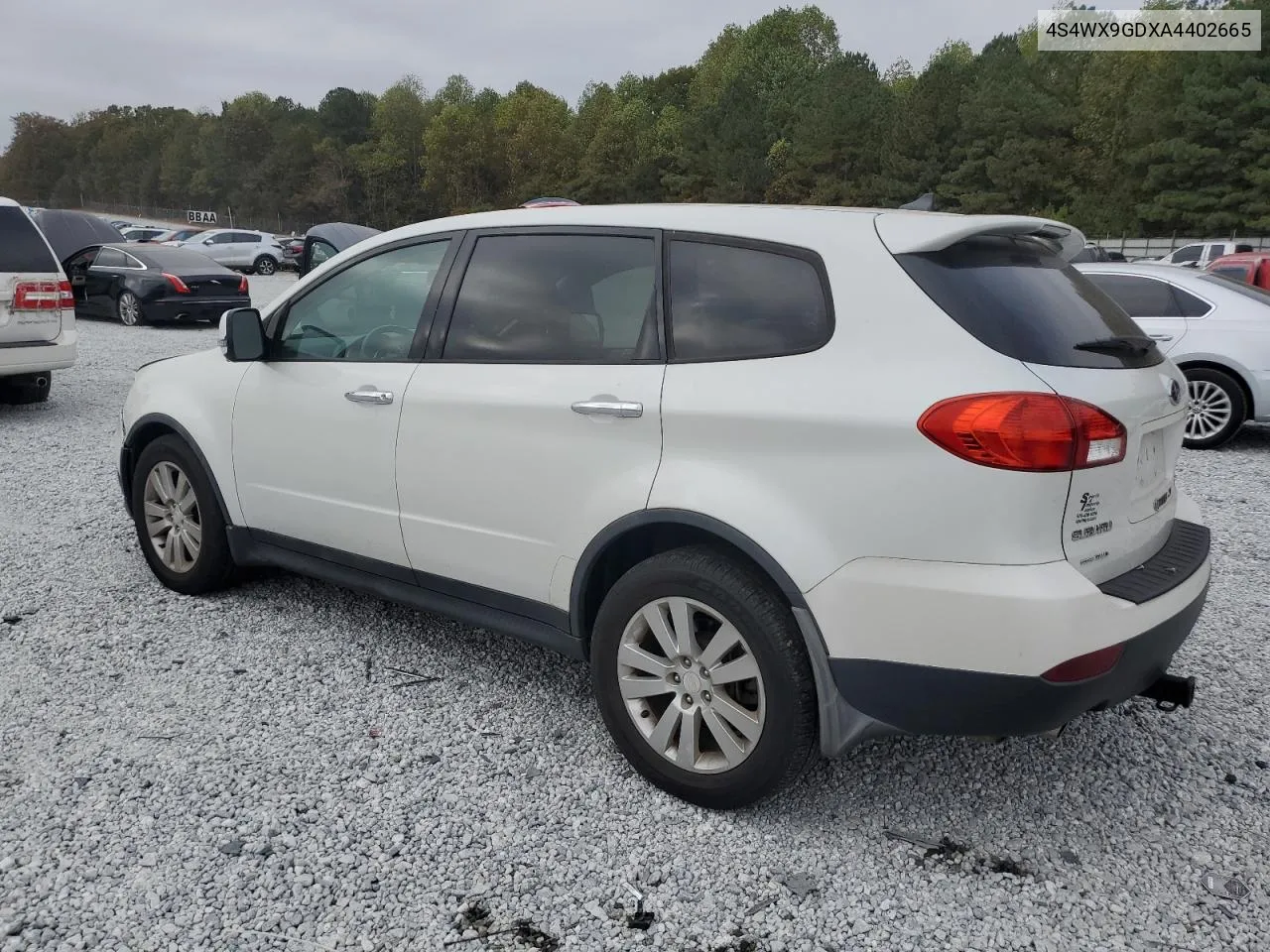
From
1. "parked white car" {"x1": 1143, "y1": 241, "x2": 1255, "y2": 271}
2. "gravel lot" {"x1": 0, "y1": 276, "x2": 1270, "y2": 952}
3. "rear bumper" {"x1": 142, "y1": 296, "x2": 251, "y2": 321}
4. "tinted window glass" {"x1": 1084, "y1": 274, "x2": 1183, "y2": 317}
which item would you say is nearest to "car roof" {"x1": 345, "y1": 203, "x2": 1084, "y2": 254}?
"gravel lot" {"x1": 0, "y1": 276, "x2": 1270, "y2": 952}

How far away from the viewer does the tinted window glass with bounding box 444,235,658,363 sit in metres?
3.23

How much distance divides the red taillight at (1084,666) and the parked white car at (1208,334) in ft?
21.7

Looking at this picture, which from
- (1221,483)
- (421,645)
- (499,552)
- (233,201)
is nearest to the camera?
(499,552)

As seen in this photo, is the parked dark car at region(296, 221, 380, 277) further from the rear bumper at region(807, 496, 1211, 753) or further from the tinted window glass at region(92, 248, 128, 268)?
the rear bumper at region(807, 496, 1211, 753)

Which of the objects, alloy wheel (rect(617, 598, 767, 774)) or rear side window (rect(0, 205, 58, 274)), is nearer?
alloy wheel (rect(617, 598, 767, 774))

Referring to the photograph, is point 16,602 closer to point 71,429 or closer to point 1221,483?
point 71,429

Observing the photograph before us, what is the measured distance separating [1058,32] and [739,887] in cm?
7584

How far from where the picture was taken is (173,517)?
481 cm

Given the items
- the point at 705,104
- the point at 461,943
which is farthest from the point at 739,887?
the point at 705,104

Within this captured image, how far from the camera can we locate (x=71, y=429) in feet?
30.1

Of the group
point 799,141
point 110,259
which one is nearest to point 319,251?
point 110,259

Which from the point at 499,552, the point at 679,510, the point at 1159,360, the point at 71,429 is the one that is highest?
the point at 1159,360

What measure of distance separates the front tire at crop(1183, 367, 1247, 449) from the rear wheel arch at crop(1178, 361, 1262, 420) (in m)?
0.01

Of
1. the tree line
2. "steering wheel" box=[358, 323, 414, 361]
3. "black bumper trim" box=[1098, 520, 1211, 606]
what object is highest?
the tree line
